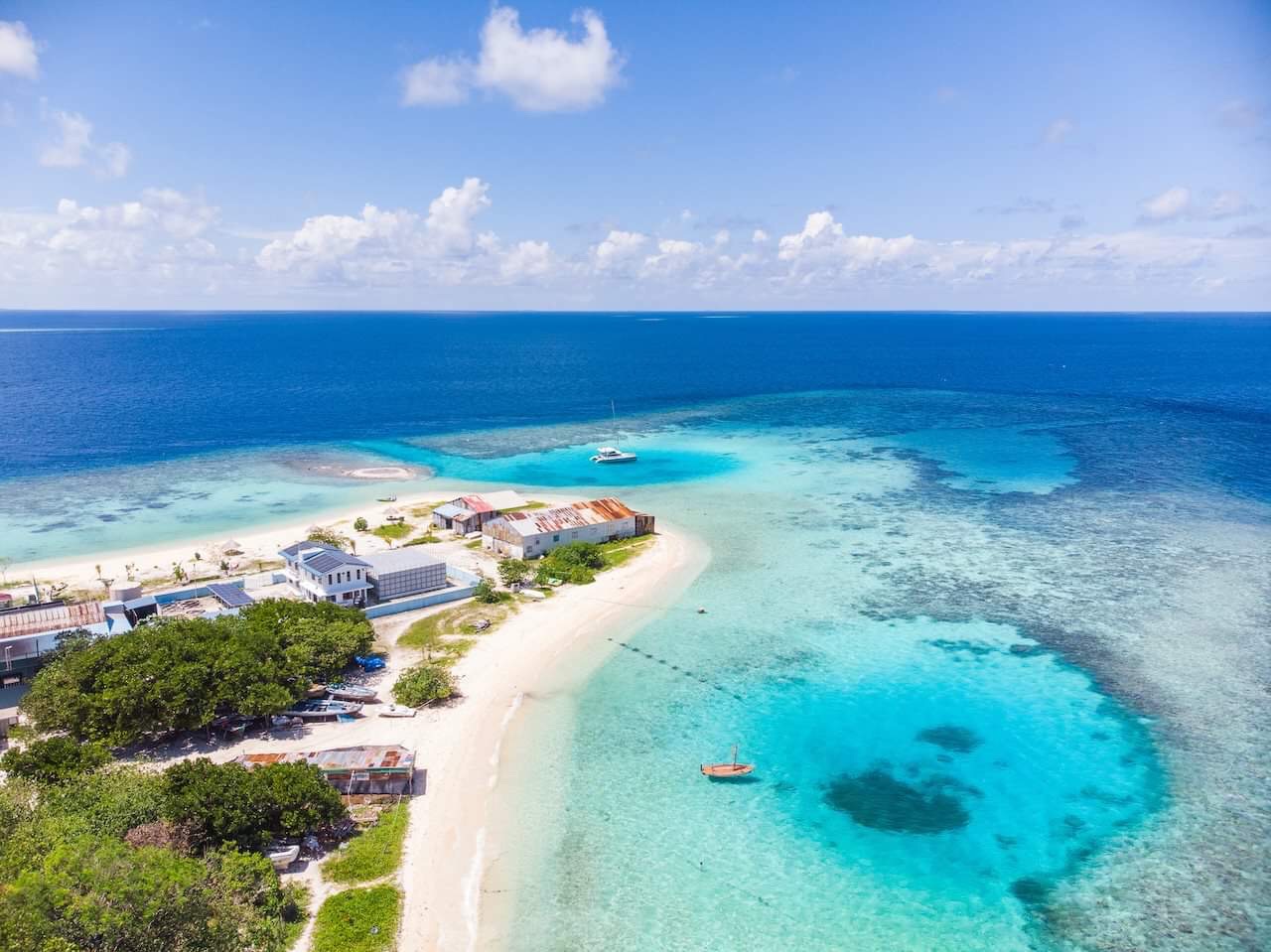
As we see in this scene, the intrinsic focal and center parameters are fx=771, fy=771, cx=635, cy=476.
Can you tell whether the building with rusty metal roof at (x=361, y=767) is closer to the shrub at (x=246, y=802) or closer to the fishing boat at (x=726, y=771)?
the shrub at (x=246, y=802)

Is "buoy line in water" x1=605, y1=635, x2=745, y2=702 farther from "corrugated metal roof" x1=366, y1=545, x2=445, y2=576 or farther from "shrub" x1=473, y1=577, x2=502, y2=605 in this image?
"corrugated metal roof" x1=366, y1=545, x2=445, y2=576

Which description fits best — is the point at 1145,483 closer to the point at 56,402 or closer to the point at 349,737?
the point at 349,737

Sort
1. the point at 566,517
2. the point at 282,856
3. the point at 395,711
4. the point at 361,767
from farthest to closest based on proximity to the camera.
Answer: the point at 566,517 < the point at 395,711 < the point at 361,767 < the point at 282,856

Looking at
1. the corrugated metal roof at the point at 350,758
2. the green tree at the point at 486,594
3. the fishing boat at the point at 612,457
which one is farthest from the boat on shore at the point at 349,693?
the fishing boat at the point at 612,457

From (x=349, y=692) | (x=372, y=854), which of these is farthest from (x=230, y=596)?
(x=372, y=854)

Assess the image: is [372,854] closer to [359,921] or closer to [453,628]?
[359,921]

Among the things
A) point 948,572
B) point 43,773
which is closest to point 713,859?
point 43,773
